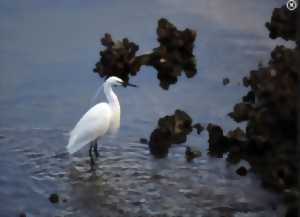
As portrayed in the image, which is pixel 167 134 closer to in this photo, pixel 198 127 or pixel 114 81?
pixel 198 127

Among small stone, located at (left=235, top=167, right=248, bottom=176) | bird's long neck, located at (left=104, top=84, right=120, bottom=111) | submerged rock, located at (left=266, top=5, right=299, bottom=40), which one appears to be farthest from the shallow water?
submerged rock, located at (left=266, top=5, right=299, bottom=40)

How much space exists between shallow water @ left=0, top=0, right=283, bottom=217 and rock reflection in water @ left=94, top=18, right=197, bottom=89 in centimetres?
10

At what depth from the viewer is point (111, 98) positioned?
13.9 ft

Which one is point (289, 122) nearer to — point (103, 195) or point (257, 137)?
point (257, 137)

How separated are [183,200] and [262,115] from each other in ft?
1.75

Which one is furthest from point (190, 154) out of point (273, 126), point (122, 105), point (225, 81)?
point (225, 81)

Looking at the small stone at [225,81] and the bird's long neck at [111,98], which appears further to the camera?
the small stone at [225,81]

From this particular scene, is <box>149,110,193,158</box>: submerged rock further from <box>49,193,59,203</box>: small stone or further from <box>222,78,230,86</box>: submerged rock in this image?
<box>49,193,59,203</box>: small stone

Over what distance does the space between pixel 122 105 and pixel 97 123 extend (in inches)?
14.6

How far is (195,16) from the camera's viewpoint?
5.13 meters

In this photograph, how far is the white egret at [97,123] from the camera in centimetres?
411

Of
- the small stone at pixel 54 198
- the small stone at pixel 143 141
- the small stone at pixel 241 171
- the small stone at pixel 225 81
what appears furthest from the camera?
the small stone at pixel 225 81

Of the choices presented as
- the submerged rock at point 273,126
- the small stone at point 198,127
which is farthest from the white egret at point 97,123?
the submerged rock at point 273,126

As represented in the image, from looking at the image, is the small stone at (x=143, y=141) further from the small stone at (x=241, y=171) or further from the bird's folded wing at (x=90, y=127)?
the small stone at (x=241, y=171)
